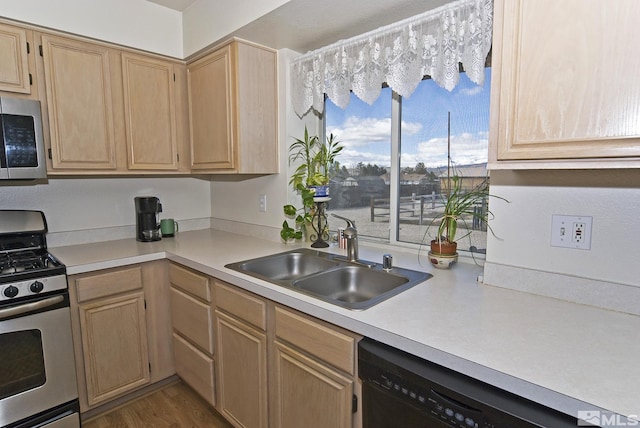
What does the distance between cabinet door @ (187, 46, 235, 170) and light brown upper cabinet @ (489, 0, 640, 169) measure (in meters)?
1.49

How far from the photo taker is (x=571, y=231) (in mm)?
1200

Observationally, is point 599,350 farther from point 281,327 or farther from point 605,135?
point 281,327

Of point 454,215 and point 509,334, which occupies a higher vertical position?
point 454,215

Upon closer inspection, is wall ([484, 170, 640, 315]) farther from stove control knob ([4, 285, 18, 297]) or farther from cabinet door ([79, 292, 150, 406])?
stove control knob ([4, 285, 18, 297])

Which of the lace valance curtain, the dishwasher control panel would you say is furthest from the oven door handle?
the lace valance curtain

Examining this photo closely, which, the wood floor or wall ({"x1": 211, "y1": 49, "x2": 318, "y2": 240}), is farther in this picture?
wall ({"x1": 211, "y1": 49, "x2": 318, "y2": 240})

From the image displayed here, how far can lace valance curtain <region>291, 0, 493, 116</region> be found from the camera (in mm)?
1368

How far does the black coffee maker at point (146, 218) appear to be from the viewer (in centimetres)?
233

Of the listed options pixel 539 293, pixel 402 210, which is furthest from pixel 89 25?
pixel 539 293

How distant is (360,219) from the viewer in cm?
223

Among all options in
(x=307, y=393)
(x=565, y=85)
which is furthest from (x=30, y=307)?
(x=565, y=85)

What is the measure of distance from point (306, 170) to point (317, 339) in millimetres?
1278

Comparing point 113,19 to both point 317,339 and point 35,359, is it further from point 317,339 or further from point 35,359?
point 317,339

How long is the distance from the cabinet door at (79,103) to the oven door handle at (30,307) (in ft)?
2.46
